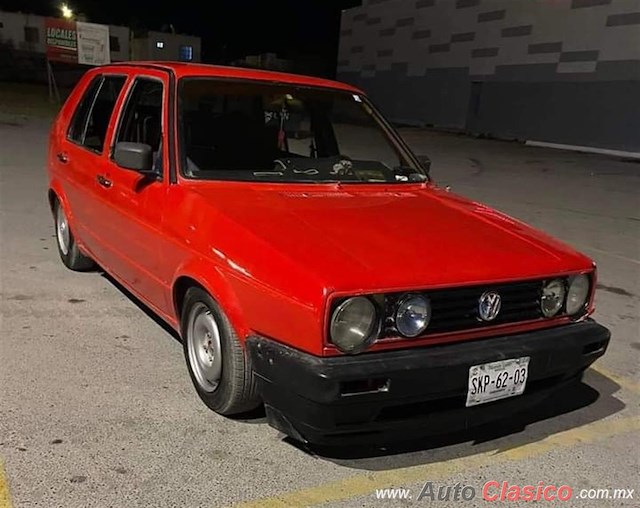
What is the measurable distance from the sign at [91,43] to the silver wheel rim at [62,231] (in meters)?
22.0

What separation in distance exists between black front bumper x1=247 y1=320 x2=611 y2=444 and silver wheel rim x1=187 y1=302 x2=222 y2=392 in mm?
412

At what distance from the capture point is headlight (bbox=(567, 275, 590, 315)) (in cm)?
288

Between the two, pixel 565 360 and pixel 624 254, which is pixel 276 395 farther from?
pixel 624 254

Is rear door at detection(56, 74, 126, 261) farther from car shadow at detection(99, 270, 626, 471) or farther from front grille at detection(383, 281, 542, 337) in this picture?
front grille at detection(383, 281, 542, 337)

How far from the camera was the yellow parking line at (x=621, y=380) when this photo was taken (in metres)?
3.70

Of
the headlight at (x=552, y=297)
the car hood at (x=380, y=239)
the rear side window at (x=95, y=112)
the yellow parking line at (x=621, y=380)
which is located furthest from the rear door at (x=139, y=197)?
the yellow parking line at (x=621, y=380)

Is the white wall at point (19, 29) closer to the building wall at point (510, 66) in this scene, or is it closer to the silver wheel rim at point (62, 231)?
the building wall at point (510, 66)

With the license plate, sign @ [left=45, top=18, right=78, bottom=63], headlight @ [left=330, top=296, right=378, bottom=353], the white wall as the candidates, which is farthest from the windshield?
the white wall

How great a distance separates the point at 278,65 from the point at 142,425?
4329cm

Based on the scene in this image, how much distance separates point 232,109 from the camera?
365cm

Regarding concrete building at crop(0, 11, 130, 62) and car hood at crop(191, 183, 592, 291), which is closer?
car hood at crop(191, 183, 592, 291)

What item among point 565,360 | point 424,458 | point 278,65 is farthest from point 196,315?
point 278,65

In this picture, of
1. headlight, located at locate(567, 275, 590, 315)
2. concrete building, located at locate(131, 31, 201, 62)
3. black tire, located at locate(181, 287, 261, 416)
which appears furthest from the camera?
concrete building, located at locate(131, 31, 201, 62)

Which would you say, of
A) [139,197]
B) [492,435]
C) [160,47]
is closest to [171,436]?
[139,197]
